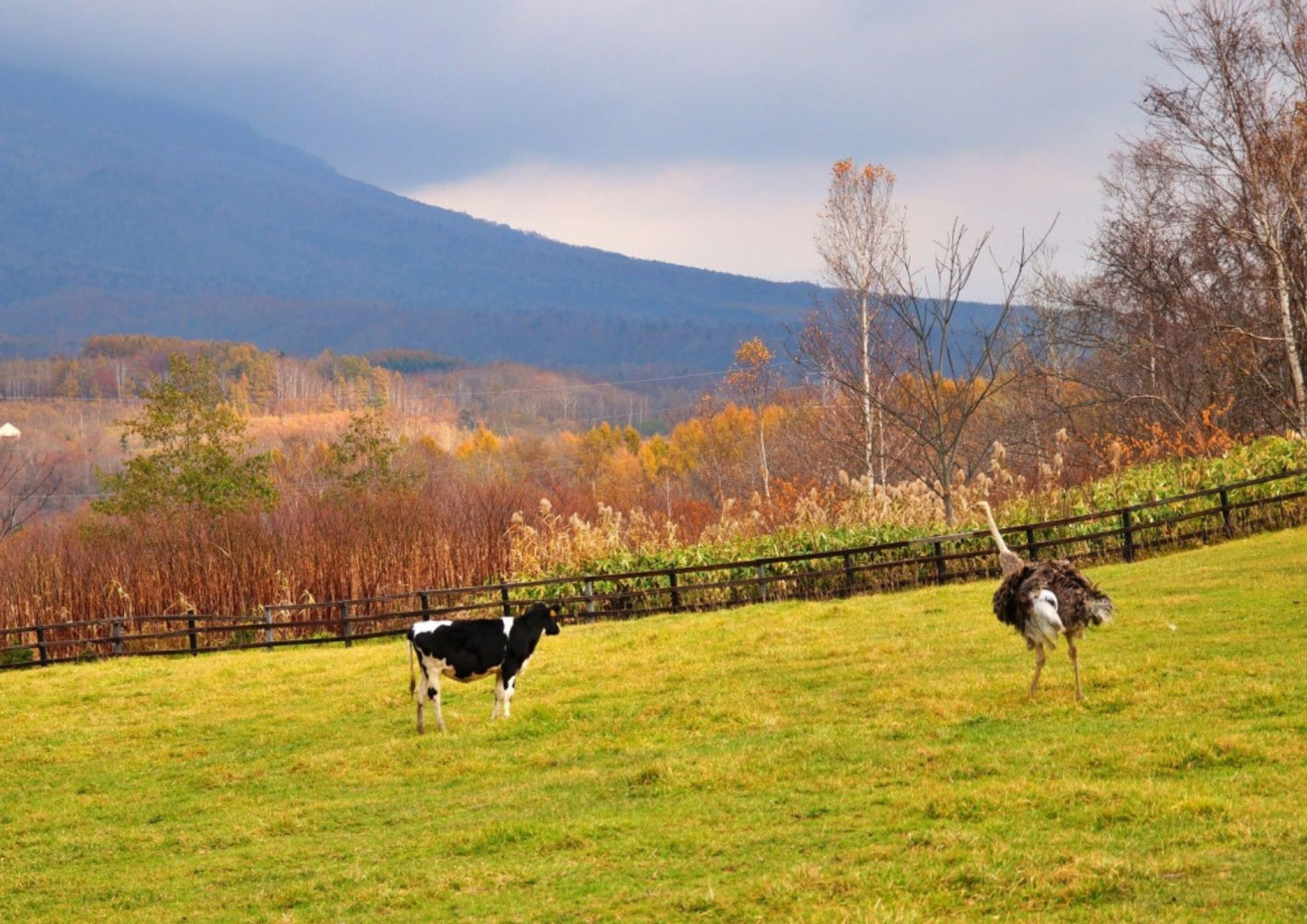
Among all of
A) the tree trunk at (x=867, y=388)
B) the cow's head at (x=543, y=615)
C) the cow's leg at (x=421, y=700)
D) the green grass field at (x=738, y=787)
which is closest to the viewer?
the green grass field at (x=738, y=787)

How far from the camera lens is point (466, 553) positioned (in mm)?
36438

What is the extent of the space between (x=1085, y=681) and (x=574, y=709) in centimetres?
613

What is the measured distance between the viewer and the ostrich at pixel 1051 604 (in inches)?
548

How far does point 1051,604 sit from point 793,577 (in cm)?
1550

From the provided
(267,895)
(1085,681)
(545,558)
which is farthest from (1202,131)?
(267,895)

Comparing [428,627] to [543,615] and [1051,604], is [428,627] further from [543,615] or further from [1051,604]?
[1051,604]

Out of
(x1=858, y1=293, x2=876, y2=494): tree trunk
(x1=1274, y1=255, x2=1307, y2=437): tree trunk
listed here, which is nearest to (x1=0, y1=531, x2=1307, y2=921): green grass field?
(x1=1274, y1=255, x2=1307, y2=437): tree trunk

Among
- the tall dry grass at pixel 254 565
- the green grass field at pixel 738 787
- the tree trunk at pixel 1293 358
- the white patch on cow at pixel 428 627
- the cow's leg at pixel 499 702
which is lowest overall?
the green grass field at pixel 738 787

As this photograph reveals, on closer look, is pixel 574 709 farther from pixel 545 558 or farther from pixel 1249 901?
pixel 545 558

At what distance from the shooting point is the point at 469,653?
1708cm

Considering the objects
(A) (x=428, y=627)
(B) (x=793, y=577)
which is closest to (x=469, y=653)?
(A) (x=428, y=627)

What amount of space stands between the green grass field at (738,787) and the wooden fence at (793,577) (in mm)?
6027

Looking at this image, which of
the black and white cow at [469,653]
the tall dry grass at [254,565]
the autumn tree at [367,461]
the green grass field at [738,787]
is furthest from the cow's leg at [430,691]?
the autumn tree at [367,461]

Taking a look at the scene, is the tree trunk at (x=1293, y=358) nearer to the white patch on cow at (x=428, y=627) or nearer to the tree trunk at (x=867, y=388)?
the tree trunk at (x=867, y=388)
